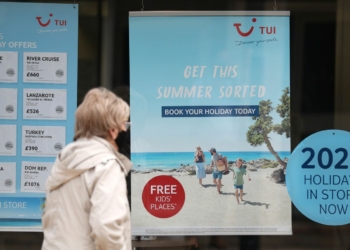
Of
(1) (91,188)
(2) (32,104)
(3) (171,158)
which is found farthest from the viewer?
(2) (32,104)

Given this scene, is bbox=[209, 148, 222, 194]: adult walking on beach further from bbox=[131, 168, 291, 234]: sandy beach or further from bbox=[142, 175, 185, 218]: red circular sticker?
bbox=[142, 175, 185, 218]: red circular sticker

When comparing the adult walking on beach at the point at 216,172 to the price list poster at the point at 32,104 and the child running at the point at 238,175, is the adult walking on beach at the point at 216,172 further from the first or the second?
the price list poster at the point at 32,104

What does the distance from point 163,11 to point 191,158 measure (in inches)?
52.5

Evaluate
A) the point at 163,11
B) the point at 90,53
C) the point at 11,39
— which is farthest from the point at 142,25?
the point at 11,39

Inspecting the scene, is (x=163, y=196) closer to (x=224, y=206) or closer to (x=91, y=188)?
(x=224, y=206)

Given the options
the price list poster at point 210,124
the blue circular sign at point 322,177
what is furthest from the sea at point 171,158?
the blue circular sign at point 322,177

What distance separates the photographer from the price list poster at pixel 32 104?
507cm

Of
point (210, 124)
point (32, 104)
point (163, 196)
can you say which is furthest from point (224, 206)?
point (32, 104)

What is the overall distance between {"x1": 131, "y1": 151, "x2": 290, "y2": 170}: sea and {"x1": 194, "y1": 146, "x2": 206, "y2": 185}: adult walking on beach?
4cm

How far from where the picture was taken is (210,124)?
4977mm

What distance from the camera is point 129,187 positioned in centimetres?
502

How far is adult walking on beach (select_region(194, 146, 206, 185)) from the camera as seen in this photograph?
498cm

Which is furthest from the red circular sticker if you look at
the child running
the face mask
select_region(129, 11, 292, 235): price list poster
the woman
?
the woman

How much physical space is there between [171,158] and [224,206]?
632mm
